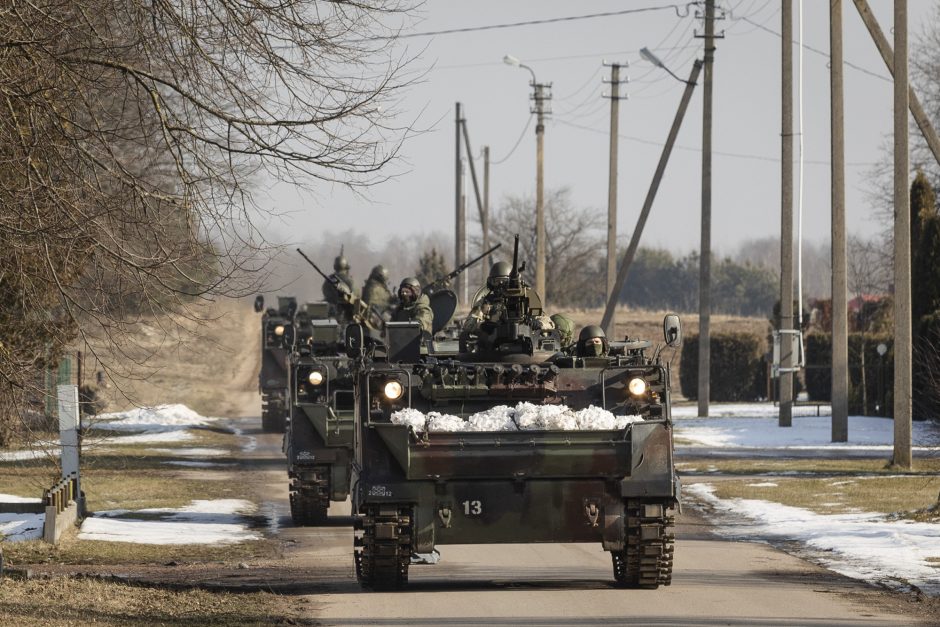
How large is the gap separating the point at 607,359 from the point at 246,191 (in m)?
3.58

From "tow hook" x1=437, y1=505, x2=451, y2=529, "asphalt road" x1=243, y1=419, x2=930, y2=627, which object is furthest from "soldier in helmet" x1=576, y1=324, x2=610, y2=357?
"tow hook" x1=437, y1=505, x2=451, y2=529

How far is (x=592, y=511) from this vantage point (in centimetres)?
1284

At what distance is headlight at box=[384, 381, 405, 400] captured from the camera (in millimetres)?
13367

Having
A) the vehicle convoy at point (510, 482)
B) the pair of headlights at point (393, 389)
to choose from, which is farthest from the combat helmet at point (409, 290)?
the vehicle convoy at point (510, 482)

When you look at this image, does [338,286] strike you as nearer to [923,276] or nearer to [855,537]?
[855,537]

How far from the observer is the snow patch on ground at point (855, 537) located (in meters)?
14.3

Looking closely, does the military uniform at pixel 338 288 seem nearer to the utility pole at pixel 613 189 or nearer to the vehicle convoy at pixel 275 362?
the vehicle convoy at pixel 275 362

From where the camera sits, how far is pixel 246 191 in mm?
12680

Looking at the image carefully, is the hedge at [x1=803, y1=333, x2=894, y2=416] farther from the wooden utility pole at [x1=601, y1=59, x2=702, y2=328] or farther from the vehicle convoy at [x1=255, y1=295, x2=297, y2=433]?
the vehicle convoy at [x1=255, y1=295, x2=297, y2=433]

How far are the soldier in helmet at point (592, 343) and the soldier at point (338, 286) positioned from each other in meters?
10.4

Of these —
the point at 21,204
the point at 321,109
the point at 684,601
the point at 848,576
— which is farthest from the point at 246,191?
the point at 848,576

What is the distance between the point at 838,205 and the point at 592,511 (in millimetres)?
19268

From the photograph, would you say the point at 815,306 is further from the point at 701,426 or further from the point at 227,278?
the point at 227,278

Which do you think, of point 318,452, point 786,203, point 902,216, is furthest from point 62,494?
point 786,203
